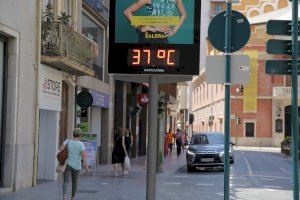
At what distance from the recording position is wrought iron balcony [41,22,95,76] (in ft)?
57.2

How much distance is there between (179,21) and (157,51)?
531 millimetres

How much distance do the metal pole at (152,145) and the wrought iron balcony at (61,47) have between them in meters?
9.04

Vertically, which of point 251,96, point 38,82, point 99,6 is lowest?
point 38,82

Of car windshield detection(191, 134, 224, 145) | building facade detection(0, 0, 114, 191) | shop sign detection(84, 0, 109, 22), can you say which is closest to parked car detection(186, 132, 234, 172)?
car windshield detection(191, 134, 224, 145)

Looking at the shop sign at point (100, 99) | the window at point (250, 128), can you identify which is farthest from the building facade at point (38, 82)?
the window at point (250, 128)

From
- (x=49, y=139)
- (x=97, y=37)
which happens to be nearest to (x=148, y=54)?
(x=49, y=139)

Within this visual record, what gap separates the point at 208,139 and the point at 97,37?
6886 millimetres

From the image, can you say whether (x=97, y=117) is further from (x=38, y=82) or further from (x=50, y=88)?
(x=38, y=82)

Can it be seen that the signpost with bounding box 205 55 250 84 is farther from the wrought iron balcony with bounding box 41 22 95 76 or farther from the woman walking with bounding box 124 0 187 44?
the wrought iron balcony with bounding box 41 22 95 76

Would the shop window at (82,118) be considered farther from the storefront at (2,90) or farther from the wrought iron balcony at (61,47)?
the storefront at (2,90)

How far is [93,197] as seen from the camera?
14.6 m

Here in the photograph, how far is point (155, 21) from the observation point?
8.55 meters

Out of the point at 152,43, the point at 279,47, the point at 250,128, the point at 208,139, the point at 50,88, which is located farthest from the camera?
the point at 250,128

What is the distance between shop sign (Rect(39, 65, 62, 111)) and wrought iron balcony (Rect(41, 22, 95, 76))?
248mm
